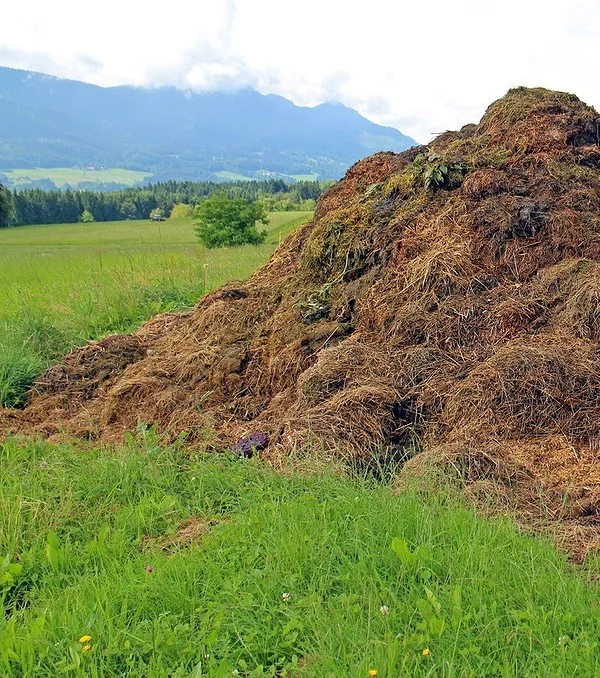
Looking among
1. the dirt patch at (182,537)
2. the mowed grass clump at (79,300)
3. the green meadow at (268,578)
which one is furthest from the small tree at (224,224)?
the dirt patch at (182,537)

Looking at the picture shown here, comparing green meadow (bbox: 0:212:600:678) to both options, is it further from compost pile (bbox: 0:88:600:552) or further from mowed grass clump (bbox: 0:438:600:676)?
compost pile (bbox: 0:88:600:552)

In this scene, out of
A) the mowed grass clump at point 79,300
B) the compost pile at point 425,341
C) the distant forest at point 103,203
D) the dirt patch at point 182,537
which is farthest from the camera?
the distant forest at point 103,203

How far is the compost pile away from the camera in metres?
3.69

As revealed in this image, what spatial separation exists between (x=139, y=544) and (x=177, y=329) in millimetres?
3561

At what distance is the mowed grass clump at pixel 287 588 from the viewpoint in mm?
2068

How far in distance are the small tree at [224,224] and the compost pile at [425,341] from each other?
27.9 meters

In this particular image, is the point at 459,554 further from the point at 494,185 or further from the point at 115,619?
the point at 494,185

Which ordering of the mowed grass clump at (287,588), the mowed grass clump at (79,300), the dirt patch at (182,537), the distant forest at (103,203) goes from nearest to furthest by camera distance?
the mowed grass clump at (287,588) < the dirt patch at (182,537) < the mowed grass clump at (79,300) < the distant forest at (103,203)

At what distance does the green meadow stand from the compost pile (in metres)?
0.54

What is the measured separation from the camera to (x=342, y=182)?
7.10 metres

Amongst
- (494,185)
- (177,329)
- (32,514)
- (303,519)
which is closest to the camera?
(303,519)

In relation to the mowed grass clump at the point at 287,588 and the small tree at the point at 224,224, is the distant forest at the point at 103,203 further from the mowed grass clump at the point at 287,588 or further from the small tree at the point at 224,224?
the mowed grass clump at the point at 287,588

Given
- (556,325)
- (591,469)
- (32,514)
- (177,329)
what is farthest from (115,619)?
(177,329)

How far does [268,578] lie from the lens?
2.46 meters
